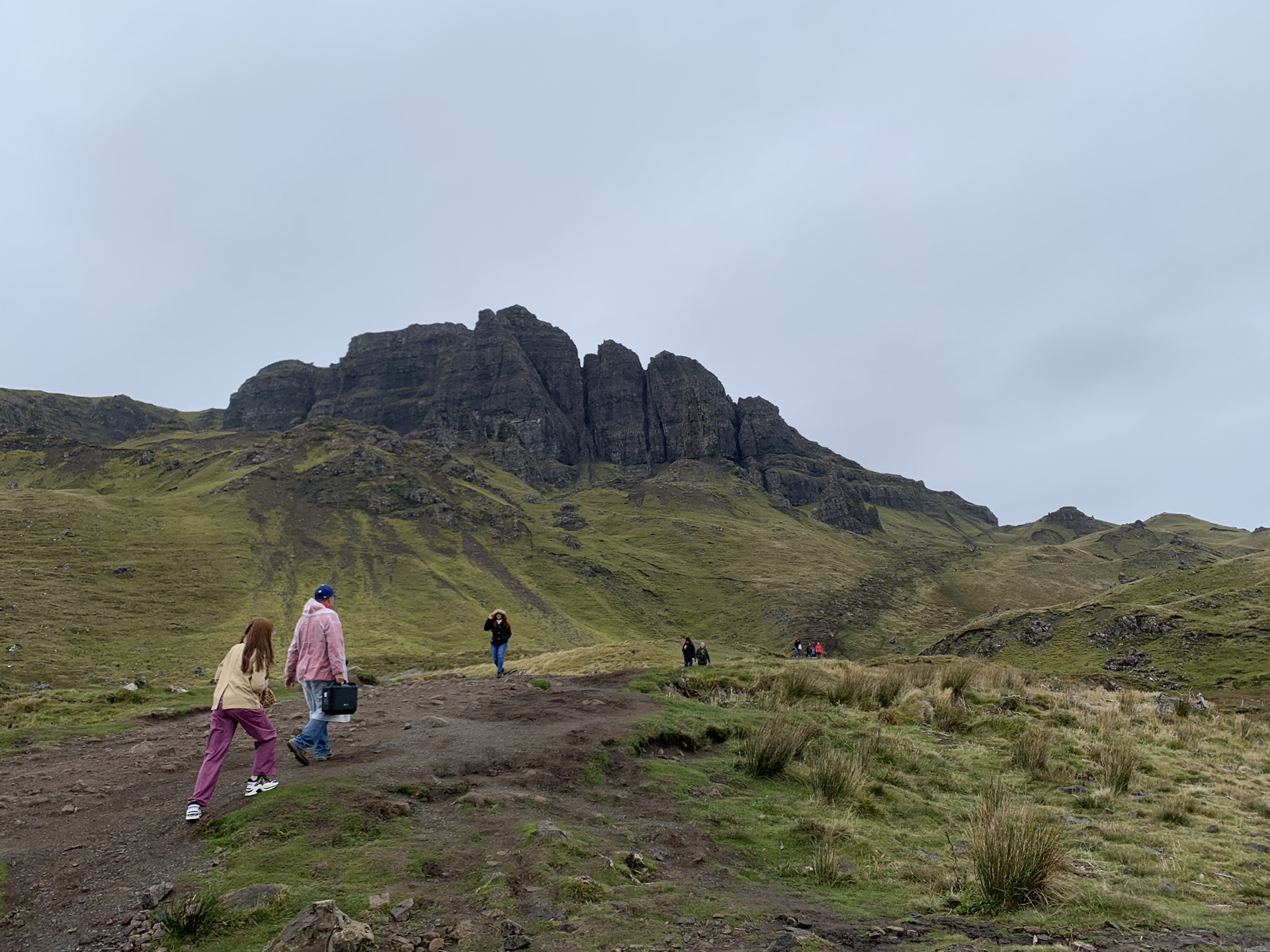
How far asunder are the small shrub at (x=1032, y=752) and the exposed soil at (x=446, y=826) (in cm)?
783

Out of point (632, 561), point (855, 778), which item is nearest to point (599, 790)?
point (855, 778)

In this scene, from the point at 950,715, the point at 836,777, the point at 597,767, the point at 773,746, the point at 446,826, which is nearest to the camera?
the point at 446,826

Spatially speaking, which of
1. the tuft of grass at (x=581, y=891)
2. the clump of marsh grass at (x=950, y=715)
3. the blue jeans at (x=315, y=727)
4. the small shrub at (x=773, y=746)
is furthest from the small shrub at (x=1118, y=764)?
the blue jeans at (x=315, y=727)

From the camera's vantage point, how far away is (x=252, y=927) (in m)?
5.74

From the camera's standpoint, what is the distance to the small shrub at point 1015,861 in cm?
691

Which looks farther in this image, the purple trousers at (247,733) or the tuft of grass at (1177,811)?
the tuft of grass at (1177,811)

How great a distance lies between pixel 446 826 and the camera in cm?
857

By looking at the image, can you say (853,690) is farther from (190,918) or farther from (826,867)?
(190,918)

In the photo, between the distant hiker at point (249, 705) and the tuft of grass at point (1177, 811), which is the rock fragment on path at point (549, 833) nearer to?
the distant hiker at point (249, 705)

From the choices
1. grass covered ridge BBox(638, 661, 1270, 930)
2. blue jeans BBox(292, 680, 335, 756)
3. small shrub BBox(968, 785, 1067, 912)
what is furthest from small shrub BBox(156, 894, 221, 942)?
small shrub BBox(968, 785, 1067, 912)

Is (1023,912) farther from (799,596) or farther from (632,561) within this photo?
(632,561)

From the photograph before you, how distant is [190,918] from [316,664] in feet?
17.9

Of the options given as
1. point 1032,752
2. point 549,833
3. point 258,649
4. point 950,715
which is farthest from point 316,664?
point 950,715

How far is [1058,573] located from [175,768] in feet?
597
